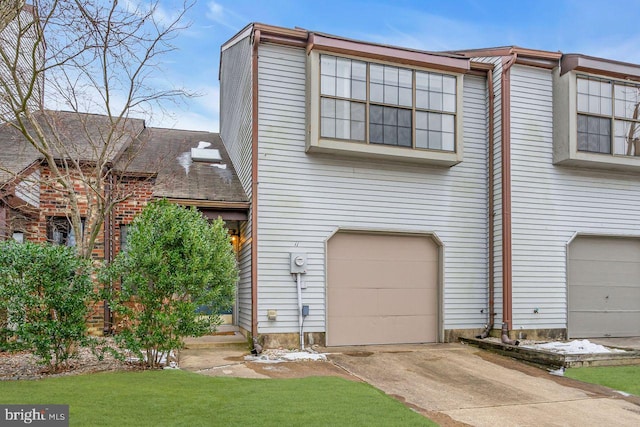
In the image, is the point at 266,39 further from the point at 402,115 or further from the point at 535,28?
the point at 535,28

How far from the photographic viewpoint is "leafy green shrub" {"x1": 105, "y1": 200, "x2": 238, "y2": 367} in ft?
21.6

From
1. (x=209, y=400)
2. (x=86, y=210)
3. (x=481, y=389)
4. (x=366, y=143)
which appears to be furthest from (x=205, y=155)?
(x=481, y=389)

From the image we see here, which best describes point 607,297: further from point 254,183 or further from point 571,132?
point 254,183

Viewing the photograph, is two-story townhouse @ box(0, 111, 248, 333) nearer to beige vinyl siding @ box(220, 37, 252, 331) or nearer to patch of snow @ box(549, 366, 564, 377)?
beige vinyl siding @ box(220, 37, 252, 331)

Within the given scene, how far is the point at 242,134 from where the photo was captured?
9.93m

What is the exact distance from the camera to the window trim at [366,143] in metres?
8.65

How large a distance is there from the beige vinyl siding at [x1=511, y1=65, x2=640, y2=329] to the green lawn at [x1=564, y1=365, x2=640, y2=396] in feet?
6.73

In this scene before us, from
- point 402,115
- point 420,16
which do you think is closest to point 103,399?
point 402,115

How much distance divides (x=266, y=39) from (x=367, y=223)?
382cm

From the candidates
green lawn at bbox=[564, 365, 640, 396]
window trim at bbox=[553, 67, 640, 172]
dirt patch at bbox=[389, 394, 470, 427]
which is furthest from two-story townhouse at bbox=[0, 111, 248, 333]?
window trim at bbox=[553, 67, 640, 172]

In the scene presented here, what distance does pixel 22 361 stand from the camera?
7105 millimetres

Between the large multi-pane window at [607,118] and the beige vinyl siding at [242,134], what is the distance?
21.5 feet

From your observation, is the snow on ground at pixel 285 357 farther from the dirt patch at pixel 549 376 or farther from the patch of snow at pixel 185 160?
the patch of snow at pixel 185 160

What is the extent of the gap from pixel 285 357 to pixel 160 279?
250 centimetres
